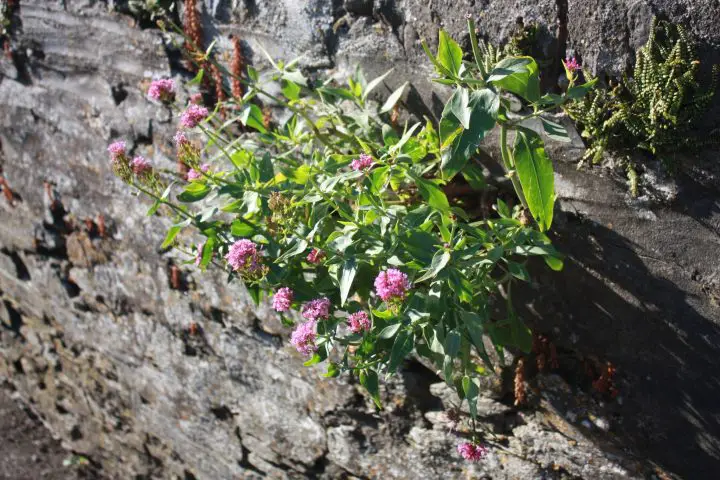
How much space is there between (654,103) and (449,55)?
0.58 metres

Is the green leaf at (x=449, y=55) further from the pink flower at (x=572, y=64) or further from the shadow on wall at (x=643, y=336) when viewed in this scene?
the shadow on wall at (x=643, y=336)

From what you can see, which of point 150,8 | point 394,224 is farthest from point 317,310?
point 150,8

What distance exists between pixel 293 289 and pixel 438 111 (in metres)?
0.75

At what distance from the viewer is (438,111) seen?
7.82 feet

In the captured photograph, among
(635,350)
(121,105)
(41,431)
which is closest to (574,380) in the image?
(635,350)

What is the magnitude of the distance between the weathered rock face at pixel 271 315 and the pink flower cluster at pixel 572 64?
1.3 inches

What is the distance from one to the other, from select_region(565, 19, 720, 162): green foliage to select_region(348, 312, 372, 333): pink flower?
80 cm

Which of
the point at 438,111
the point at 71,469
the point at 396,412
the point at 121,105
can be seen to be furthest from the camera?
the point at 71,469

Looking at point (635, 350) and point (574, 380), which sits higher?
point (635, 350)

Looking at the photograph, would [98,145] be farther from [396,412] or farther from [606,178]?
[606,178]

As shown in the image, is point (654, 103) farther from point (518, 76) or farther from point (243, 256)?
point (243, 256)

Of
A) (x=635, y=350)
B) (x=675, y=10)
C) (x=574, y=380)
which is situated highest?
(x=675, y=10)

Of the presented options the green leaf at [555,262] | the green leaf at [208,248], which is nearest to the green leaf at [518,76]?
the green leaf at [555,262]

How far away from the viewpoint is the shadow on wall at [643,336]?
7.02 ft
